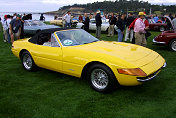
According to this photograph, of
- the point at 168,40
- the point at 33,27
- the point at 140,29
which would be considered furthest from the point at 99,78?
the point at 33,27

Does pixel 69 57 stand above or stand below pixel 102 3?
below

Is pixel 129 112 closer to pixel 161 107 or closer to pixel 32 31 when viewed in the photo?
pixel 161 107

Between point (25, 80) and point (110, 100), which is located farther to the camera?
point (25, 80)

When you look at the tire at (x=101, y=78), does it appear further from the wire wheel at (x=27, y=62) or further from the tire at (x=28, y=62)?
the wire wheel at (x=27, y=62)

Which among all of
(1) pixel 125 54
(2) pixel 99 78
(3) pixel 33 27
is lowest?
(2) pixel 99 78

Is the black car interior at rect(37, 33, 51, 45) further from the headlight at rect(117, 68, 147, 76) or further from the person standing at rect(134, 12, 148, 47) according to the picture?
the person standing at rect(134, 12, 148, 47)

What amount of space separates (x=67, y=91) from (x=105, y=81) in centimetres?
97

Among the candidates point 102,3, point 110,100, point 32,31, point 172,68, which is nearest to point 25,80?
point 110,100

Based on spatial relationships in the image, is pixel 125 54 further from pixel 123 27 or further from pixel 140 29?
pixel 123 27

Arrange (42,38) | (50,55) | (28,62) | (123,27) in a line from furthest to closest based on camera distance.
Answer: (123,27), (28,62), (42,38), (50,55)

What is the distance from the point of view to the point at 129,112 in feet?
10.8

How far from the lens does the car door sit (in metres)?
4.64

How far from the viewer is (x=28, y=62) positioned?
19.1 feet

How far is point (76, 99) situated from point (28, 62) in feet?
8.87
